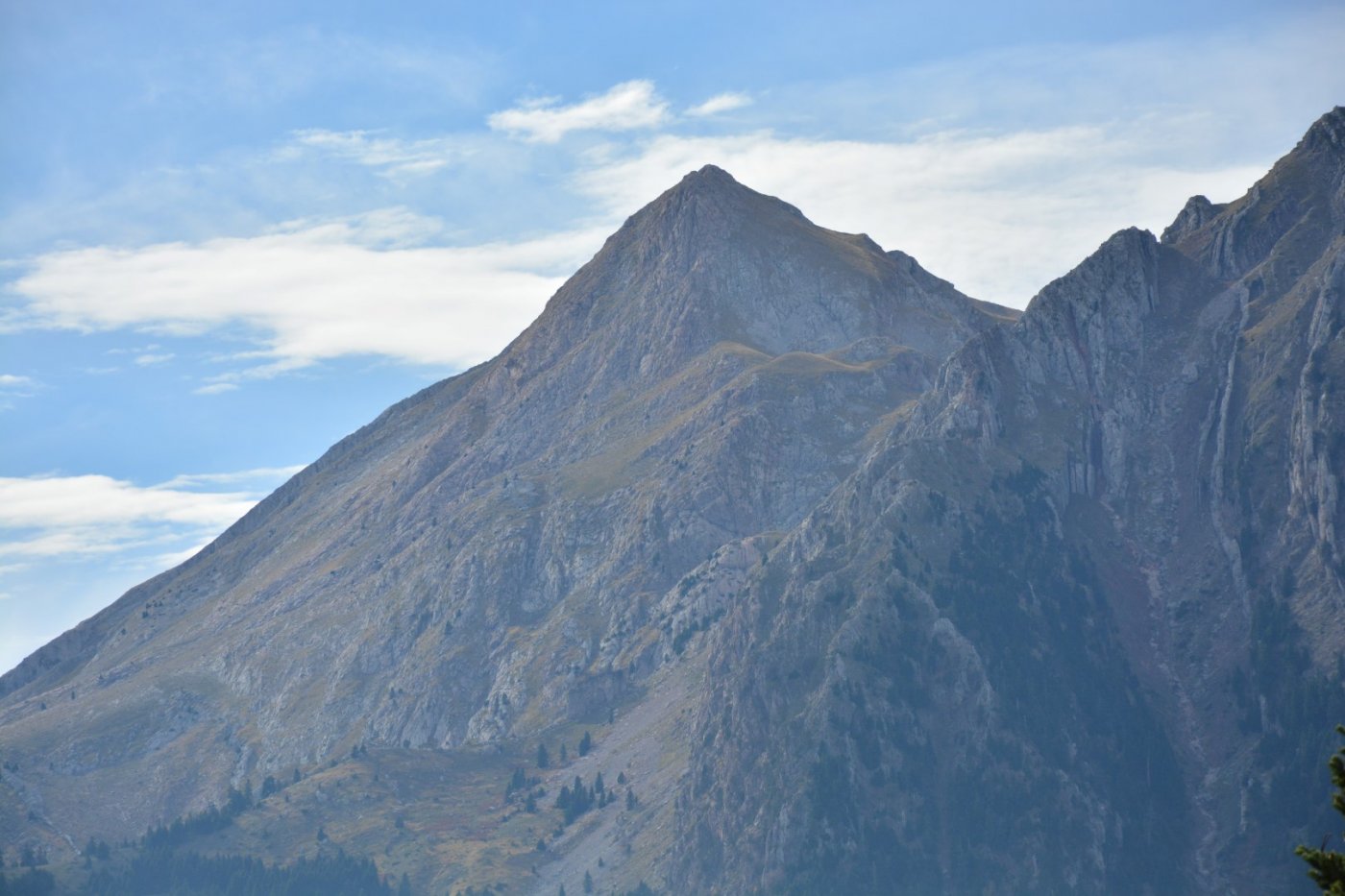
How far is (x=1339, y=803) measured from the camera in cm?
7538

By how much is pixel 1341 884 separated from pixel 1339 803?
139 inches

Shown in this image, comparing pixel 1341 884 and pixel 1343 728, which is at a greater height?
pixel 1343 728

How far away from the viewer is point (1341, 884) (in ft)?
250

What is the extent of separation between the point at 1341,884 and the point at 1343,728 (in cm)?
665

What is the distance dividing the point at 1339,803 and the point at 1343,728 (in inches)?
191

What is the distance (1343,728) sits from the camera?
79312 mm
